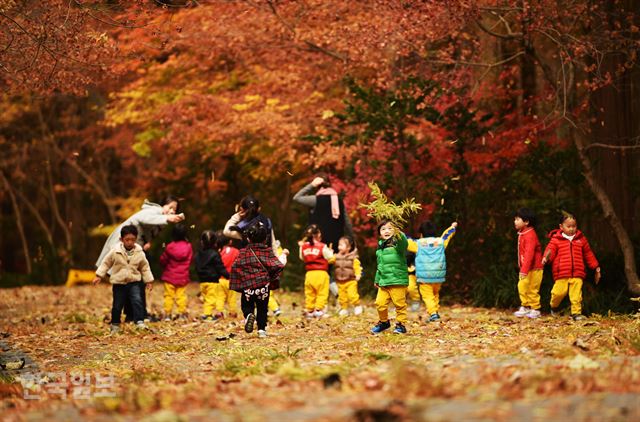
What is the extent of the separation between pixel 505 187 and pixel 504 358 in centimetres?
1032

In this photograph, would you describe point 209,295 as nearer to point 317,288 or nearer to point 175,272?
point 175,272

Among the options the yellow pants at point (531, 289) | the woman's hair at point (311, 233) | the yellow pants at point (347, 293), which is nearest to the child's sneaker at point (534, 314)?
the yellow pants at point (531, 289)

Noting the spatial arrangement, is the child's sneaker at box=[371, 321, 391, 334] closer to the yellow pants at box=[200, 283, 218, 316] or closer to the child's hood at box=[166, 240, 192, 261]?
the yellow pants at box=[200, 283, 218, 316]

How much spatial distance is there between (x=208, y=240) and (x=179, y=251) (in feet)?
1.75

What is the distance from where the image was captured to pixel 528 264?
1494 cm

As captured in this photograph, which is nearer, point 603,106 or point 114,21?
point 114,21

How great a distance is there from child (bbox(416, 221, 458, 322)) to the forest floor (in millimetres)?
386

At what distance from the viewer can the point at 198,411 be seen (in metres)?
6.61

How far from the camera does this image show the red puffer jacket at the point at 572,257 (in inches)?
566

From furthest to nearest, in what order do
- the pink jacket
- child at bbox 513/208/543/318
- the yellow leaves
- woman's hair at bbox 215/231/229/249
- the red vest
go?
1. the yellow leaves
2. woman's hair at bbox 215/231/229/249
3. the pink jacket
4. the red vest
5. child at bbox 513/208/543/318

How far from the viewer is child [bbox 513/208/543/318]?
14.9m

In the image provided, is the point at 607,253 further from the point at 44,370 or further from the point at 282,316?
the point at 44,370

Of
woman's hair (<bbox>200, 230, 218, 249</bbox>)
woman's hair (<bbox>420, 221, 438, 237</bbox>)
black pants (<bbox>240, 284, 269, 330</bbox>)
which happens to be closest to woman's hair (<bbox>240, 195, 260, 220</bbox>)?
black pants (<bbox>240, 284, 269, 330</bbox>)

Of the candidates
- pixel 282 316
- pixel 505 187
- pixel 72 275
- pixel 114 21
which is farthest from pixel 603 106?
pixel 72 275
